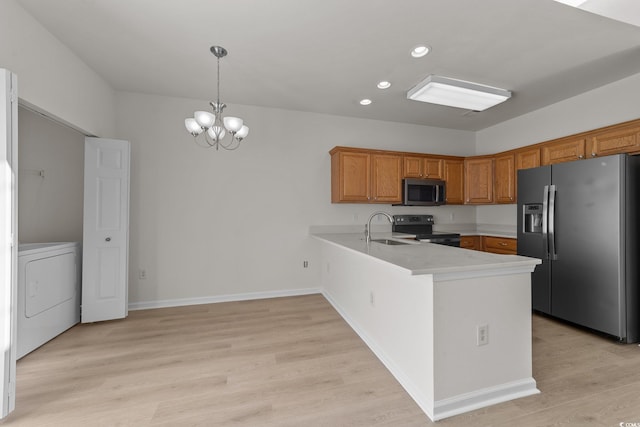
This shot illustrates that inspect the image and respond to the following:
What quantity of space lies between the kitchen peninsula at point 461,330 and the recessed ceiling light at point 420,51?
190 cm

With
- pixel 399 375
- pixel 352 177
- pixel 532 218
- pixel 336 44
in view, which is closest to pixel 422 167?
pixel 352 177

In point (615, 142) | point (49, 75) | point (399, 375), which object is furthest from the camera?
point (615, 142)

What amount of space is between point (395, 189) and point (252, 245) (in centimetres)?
232

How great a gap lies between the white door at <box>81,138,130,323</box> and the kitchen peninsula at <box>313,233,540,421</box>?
9.66 feet

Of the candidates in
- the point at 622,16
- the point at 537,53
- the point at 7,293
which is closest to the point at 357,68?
the point at 537,53

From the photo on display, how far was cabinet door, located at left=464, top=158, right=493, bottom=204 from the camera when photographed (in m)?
4.27

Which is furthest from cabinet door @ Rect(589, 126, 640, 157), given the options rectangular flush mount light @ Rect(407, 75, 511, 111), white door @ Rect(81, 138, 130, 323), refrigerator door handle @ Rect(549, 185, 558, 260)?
white door @ Rect(81, 138, 130, 323)

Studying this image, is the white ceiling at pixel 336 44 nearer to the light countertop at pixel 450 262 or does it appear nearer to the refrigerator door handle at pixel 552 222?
the refrigerator door handle at pixel 552 222

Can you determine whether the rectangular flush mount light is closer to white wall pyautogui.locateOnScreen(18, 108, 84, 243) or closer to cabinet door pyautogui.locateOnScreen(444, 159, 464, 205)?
cabinet door pyautogui.locateOnScreen(444, 159, 464, 205)

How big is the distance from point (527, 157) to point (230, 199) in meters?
4.29

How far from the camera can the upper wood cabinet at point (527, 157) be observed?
3600 mm

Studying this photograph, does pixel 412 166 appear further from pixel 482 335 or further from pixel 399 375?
pixel 399 375

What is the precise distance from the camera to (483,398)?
1.67m

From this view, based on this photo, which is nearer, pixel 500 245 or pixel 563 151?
pixel 563 151
